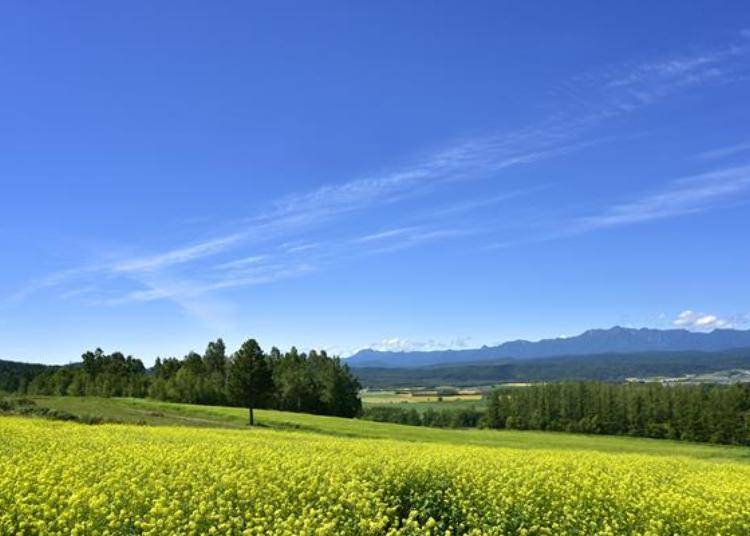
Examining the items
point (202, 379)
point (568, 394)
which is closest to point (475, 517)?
point (202, 379)

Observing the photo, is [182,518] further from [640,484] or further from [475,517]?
[640,484]

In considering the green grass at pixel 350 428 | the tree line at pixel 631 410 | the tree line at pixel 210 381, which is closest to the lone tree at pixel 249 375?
the green grass at pixel 350 428

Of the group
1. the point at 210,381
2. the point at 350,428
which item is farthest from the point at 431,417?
the point at 350,428

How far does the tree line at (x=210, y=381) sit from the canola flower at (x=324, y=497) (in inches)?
2975

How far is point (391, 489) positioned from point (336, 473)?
2100 millimetres

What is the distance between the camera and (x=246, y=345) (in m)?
74.6

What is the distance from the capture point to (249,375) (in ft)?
238

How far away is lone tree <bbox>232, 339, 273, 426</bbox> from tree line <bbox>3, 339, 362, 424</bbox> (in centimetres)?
1523

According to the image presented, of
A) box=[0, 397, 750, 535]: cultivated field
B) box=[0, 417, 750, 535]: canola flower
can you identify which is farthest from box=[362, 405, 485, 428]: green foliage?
box=[0, 417, 750, 535]: canola flower

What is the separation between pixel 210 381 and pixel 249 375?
119 feet

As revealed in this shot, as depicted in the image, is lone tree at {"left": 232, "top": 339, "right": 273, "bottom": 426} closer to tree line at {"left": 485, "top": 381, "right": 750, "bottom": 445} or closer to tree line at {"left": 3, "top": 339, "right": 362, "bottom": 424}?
tree line at {"left": 3, "top": 339, "right": 362, "bottom": 424}

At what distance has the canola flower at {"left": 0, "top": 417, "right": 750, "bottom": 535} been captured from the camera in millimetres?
9109

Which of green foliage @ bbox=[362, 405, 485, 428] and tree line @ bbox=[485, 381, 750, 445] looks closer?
tree line @ bbox=[485, 381, 750, 445]

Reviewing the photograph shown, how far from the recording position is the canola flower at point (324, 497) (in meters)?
9.11
